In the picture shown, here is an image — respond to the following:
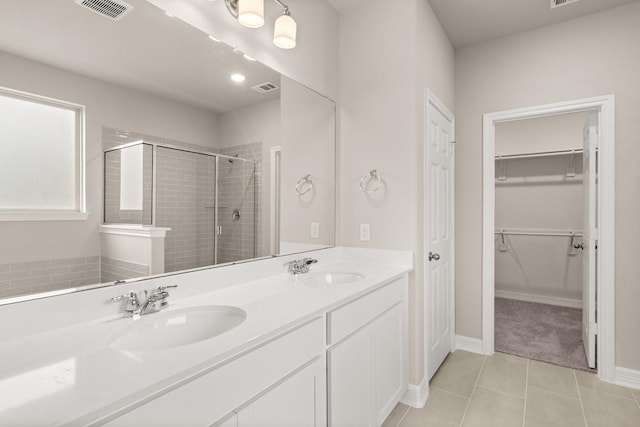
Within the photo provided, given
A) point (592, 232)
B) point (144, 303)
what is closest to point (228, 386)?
point (144, 303)

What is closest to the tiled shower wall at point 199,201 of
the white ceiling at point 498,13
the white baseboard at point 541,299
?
the white ceiling at point 498,13

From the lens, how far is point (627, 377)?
2275 millimetres

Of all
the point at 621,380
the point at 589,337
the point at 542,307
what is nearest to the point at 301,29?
the point at 589,337

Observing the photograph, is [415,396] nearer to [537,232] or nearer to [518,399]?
[518,399]

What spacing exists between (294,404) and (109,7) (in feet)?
4.99

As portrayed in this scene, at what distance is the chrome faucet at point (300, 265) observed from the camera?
192 centimetres

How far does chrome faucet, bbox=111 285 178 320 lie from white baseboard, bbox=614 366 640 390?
118 inches

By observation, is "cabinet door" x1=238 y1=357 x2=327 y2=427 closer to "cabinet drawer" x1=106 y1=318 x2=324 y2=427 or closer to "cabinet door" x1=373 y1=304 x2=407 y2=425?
"cabinet drawer" x1=106 y1=318 x2=324 y2=427

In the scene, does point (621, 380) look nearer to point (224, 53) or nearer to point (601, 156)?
point (601, 156)

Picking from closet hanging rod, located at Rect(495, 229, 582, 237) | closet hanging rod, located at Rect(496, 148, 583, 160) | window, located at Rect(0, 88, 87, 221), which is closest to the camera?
window, located at Rect(0, 88, 87, 221)

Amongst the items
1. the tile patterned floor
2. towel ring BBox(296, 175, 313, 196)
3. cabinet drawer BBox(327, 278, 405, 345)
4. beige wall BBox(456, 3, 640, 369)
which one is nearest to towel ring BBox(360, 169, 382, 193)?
towel ring BBox(296, 175, 313, 196)

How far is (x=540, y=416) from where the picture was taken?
193 cm

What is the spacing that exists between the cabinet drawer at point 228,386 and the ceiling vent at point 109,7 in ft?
4.06

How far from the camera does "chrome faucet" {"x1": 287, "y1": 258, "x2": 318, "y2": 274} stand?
1922 millimetres
